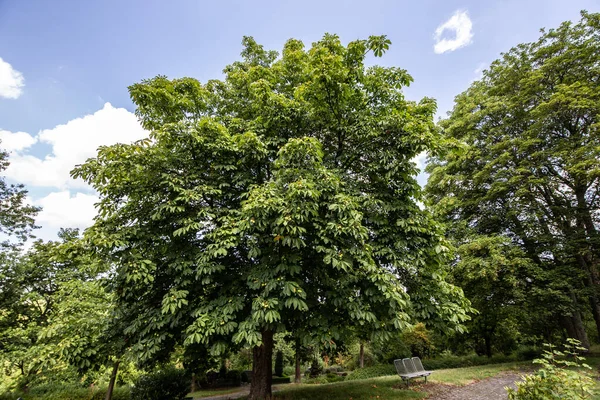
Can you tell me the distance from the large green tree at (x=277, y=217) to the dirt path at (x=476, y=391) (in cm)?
334

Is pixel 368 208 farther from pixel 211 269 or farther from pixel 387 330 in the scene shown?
pixel 211 269

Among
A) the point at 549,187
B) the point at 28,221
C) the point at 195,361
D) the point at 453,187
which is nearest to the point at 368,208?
the point at 195,361

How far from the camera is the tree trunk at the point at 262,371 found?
7.77 meters

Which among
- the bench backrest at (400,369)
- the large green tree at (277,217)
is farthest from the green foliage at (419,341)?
the large green tree at (277,217)

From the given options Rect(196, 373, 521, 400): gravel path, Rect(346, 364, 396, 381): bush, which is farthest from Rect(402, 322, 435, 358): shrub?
Rect(196, 373, 521, 400): gravel path

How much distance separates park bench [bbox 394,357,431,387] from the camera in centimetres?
941

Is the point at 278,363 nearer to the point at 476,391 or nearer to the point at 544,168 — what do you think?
the point at 476,391

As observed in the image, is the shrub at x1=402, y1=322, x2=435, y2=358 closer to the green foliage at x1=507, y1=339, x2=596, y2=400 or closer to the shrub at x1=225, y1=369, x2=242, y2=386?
the shrub at x1=225, y1=369, x2=242, y2=386

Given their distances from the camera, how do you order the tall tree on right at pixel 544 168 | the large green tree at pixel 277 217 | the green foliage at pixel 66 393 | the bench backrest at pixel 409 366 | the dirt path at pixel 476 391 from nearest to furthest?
the large green tree at pixel 277 217 → the dirt path at pixel 476 391 → the bench backrest at pixel 409 366 → the tall tree on right at pixel 544 168 → the green foliage at pixel 66 393

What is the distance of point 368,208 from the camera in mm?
6738

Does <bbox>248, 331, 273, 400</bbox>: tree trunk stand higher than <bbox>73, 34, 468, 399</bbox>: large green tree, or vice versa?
<bbox>73, 34, 468, 399</bbox>: large green tree

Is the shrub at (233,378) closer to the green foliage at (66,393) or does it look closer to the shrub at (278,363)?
the shrub at (278,363)

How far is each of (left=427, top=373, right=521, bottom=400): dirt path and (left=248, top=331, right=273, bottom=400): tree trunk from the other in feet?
15.0

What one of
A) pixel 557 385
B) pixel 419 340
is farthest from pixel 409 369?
pixel 419 340
